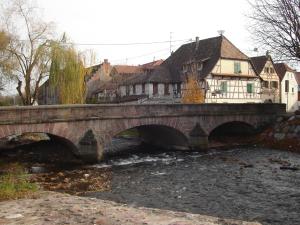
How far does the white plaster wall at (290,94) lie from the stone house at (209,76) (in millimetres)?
11418

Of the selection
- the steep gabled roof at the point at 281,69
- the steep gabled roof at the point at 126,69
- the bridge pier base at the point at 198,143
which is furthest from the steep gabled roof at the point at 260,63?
the bridge pier base at the point at 198,143

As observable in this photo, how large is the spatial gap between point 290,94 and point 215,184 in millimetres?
51575

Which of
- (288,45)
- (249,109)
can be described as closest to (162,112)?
(249,109)

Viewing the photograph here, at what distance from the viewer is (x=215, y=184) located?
1764cm

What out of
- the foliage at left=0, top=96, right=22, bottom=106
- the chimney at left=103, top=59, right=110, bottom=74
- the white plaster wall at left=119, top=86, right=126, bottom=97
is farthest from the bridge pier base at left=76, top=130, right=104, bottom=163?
the chimney at left=103, top=59, right=110, bottom=74

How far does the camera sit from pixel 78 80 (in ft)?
120

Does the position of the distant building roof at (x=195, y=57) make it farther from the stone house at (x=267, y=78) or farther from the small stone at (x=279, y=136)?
the small stone at (x=279, y=136)

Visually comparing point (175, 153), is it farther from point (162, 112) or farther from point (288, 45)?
point (288, 45)

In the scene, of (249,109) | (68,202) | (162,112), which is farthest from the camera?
(249,109)

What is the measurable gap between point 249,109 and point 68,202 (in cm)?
2434

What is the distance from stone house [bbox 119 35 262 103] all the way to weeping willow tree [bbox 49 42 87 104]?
47.0 feet

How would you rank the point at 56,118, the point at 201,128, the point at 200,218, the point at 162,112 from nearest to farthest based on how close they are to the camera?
the point at 200,218
the point at 56,118
the point at 162,112
the point at 201,128

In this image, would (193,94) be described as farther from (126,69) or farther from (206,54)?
(126,69)

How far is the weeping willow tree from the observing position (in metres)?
35.4
